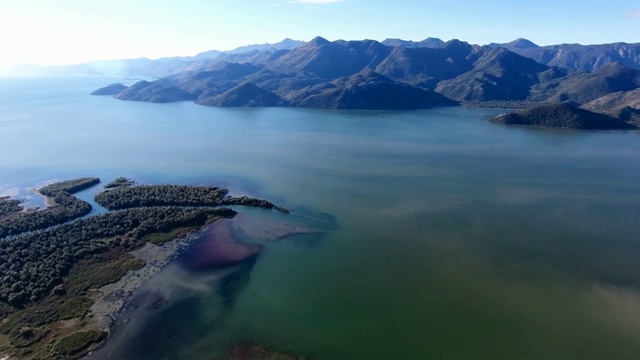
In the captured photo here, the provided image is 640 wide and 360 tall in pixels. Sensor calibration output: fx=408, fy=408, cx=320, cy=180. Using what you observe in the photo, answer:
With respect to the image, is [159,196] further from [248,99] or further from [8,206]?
[248,99]

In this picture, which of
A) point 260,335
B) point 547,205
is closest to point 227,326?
point 260,335

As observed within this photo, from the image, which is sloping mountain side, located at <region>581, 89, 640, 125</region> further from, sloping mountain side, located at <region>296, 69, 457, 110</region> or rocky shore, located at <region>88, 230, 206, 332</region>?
rocky shore, located at <region>88, 230, 206, 332</region>

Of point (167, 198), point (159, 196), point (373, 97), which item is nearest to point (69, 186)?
point (159, 196)

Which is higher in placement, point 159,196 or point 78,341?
point 159,196

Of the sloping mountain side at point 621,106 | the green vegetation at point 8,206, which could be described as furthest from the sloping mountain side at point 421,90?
the green vegetation at point 8,206

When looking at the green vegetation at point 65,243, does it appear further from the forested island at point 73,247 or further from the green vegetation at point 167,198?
the green vegetation at point 167,198

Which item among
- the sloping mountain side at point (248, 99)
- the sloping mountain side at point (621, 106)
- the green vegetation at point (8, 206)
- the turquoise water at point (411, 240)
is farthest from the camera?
the sloping mountain side at point (248, 99)
